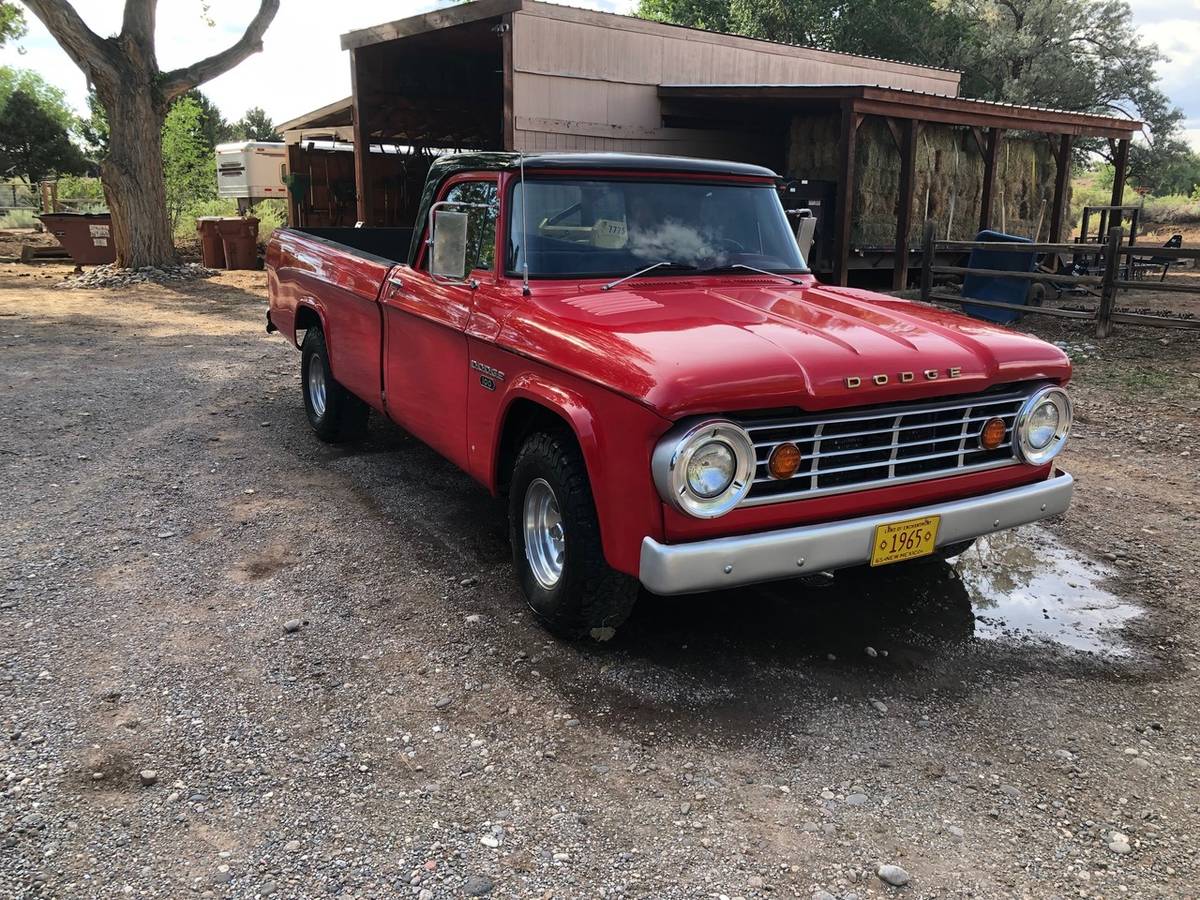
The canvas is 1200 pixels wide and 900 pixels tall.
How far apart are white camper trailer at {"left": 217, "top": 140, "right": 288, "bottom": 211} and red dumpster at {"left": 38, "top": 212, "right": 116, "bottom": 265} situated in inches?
244

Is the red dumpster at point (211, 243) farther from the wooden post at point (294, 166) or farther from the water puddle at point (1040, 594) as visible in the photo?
the water puddle at point (1040, 594)

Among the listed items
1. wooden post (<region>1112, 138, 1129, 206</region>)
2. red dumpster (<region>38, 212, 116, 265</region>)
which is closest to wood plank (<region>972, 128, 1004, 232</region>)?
wooden post (<region>1112, 138, 1129, 206</region>)

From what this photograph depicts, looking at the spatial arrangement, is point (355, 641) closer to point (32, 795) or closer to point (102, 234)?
point (32, 795)

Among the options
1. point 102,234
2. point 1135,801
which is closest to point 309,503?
point 1135,801

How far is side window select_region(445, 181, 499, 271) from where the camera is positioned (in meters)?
4.31

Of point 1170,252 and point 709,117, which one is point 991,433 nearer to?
point 1170,252

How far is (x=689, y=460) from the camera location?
9.78 ft

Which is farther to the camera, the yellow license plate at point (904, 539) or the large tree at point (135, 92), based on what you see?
the large tree at point (135, 92)

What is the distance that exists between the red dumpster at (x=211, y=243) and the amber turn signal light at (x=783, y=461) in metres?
18.4

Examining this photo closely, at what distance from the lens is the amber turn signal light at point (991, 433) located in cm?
365

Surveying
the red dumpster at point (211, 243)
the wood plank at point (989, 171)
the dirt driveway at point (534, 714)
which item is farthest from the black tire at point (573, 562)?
the red dumpster at point (211, 243)

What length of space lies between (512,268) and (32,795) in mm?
2658

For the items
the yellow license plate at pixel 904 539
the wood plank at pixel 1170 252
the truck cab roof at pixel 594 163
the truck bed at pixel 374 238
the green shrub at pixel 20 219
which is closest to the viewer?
the yellow license plate at pixel 904 539

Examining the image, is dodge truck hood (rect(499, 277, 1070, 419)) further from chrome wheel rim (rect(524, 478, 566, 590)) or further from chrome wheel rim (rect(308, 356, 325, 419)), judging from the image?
chrome wheel rim (rect(308, 356, 325, 419))
